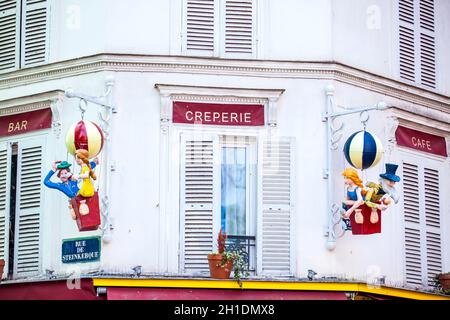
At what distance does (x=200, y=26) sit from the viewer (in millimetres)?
26000

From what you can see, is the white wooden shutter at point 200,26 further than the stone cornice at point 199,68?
Yes

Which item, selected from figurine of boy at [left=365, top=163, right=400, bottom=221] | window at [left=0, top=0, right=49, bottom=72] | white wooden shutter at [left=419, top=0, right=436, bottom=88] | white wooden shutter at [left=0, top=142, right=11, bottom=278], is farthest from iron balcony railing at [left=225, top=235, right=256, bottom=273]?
white wooden shutter at [left=419, top=0, right=436, bottom=88]

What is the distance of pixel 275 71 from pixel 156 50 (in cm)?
186

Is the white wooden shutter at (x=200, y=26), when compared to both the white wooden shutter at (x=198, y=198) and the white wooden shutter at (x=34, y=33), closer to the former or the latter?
the white wooden shutter at (x=198, y=198)

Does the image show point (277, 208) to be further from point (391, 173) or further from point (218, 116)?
point (391, 173)

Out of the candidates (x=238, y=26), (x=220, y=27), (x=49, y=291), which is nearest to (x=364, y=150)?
(x=238, y=26)

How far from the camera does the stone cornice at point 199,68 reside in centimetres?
2555

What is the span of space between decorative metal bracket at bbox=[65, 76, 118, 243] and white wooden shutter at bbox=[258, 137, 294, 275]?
2332mm

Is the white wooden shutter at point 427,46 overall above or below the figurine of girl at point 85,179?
above

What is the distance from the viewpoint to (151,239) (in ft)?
82.2

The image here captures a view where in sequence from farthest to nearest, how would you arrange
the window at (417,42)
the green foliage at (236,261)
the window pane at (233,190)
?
1. the window at (417,42)
2. the window pane at (233,190)
3. the green foliage at (236,261)

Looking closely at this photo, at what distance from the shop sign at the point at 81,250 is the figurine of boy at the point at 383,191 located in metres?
4.08

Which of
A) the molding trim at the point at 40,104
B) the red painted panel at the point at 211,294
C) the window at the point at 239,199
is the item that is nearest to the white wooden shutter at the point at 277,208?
the window at the point at 239,199
